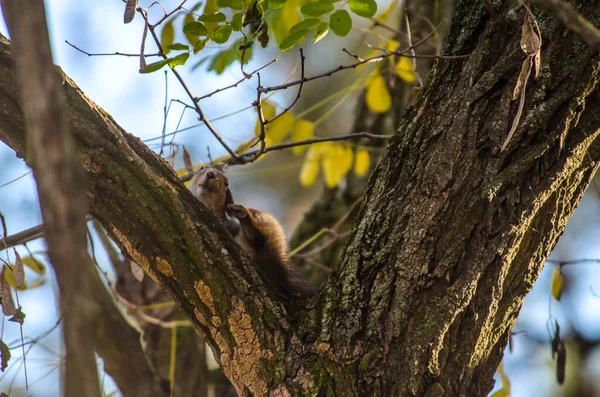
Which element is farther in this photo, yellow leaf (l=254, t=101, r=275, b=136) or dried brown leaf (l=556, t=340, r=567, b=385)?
yellow leaf (l=254, t=101, r=275, b=136)

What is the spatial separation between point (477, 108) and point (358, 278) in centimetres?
70

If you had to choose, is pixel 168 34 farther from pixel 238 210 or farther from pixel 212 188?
pixel 238 210

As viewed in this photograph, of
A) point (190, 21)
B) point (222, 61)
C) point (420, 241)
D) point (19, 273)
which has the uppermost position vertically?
point (190, 21)

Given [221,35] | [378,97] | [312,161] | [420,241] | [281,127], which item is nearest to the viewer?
[420,241]

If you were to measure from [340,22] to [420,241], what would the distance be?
35.9 inches

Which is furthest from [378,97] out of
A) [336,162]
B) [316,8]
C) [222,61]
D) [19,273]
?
[19,273]

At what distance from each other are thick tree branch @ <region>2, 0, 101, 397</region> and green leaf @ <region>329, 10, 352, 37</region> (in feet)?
5.07

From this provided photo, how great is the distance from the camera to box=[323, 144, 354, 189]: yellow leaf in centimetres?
403

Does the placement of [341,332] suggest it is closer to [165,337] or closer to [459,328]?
[459,328]

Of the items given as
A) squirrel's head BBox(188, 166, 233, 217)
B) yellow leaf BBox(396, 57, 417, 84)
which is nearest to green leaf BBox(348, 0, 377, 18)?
squirrel's head BBox(188, 166, 233, 217)

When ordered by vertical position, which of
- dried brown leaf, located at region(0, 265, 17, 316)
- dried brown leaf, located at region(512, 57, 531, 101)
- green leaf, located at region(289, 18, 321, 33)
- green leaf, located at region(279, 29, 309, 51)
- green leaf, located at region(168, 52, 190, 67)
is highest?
green leaf, located at region(289, 18, 321, 33)

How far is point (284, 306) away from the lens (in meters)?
2.26

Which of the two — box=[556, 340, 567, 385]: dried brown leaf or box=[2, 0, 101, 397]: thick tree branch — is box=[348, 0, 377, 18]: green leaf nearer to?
box=[2, 0, 101, 397]: thick tree branch

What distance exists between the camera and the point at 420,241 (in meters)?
2.14
